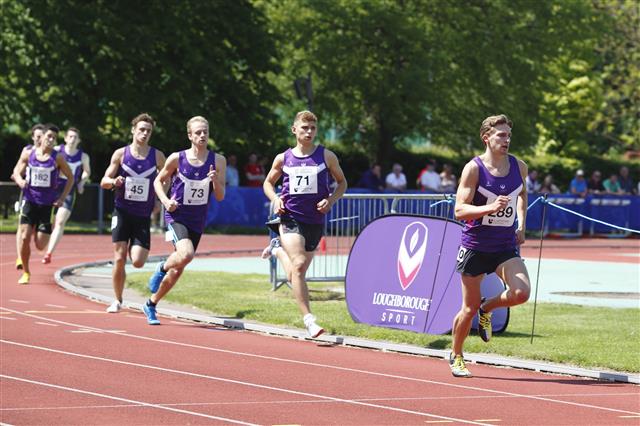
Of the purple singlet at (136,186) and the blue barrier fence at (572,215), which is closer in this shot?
the purple singlet at (136,186)

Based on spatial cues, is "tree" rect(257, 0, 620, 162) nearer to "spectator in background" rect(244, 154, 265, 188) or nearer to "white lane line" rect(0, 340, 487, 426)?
"spectator in background" rect(244, 154, 265, 188)

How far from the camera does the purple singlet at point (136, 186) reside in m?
15.2

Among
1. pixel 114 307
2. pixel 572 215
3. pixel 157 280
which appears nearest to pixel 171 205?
pixel 157 280

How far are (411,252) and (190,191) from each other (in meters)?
2.28

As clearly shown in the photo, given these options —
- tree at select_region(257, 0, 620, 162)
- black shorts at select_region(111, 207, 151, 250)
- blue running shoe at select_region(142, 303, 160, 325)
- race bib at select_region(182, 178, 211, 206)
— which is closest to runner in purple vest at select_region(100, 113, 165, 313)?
black shorts at select_region(111, 207, 151, 250)

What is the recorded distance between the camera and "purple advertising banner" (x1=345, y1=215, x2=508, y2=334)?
1341cm

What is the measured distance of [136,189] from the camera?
15.2m

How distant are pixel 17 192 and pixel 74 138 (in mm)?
13390

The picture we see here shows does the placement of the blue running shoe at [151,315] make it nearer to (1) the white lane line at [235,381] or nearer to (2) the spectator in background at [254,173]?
(1) the white lane line at [235,381]

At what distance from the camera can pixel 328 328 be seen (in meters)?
14.0

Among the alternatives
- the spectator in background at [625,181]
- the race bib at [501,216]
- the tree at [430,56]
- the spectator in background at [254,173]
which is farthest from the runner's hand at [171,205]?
the spectator in background at [625,181]

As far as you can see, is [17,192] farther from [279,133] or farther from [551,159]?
[551,159]

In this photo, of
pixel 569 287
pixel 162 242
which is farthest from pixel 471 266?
pixel 162 242

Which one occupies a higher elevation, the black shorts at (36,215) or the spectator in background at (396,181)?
the spectator in background at (396,181)
